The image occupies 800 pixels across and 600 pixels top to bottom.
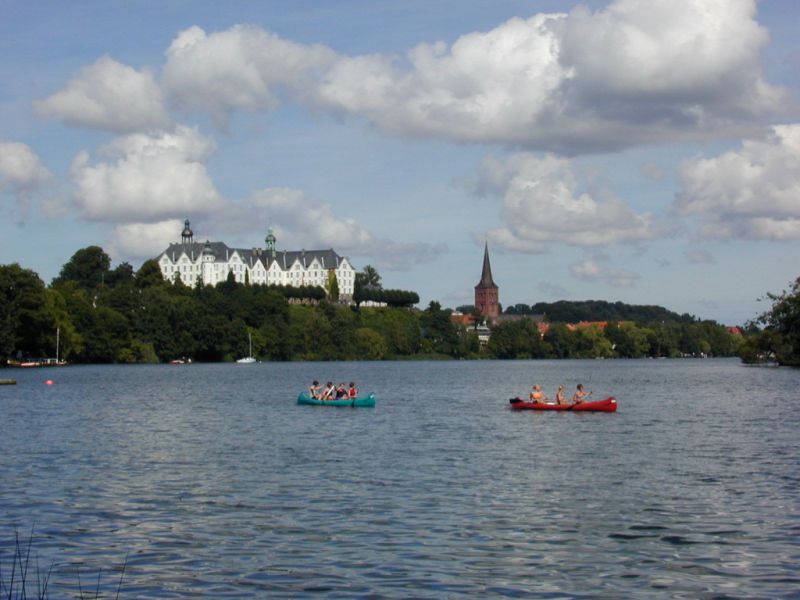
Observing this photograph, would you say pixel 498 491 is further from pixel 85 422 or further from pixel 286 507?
pixel 85 422

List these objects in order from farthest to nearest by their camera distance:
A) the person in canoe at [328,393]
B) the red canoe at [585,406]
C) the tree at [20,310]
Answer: the tree at [20,310], the person in canoe at [328,393], the red canoe at [585,406]

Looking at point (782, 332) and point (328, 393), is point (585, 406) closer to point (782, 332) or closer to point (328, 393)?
point (328, 393)

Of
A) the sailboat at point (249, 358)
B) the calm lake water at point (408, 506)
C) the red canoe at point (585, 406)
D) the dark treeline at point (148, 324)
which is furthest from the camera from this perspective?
the sailboat at point (249, 358)

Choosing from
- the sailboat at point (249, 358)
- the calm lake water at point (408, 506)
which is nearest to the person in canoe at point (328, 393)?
the calm lake water at point (408, 506)

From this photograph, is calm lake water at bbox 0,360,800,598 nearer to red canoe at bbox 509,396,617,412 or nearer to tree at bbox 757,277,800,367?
red canoe at bbox 509,396,617,412

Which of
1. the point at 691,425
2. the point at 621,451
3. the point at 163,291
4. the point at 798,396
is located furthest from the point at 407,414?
the point at 163,291

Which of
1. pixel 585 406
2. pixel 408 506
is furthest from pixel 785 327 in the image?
pixel 408 506

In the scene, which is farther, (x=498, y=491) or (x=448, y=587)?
(x=498, y=491)

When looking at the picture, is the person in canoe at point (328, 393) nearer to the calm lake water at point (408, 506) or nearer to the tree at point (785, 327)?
the calm lake water at point (408, 506)

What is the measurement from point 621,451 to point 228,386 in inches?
2355

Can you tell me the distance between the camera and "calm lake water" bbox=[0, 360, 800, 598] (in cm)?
1895

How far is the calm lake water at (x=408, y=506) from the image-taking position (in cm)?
1895

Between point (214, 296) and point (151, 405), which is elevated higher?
point (214, 296)

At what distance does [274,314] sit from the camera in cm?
19312
